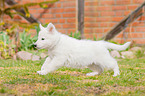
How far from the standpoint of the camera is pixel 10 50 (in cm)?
669

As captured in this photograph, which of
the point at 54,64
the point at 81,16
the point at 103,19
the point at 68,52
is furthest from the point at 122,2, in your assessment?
the point at 54,64

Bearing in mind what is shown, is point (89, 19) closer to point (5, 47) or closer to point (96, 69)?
point (5, 47)

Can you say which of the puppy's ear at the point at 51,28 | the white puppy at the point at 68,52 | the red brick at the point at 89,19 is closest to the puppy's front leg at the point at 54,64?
the white puppy at the point at 68,52

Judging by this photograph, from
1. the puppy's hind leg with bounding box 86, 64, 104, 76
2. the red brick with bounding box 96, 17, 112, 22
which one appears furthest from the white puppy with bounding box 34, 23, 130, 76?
the red brick with bounding box 96, 17, 112, 22

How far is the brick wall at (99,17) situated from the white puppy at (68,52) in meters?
4.36

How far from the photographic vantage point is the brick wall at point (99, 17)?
8102 mm

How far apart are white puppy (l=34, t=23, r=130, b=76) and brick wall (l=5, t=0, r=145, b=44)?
4.36 meters

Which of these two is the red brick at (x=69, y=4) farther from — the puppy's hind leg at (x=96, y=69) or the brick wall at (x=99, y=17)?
the puppy's hind leg at (x=96, y=69)

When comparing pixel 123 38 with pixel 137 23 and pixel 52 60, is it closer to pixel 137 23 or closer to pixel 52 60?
pixel 137 23

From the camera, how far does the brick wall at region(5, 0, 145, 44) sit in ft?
26.6

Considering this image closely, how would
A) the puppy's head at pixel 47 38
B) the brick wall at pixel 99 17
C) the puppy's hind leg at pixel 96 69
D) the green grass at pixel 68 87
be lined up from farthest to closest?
the brick wall at pixel 99 17, the puppy's hind leg at pixel 96 69, the puppy's head at pixel 47 38, the green grass at pixel 68 87

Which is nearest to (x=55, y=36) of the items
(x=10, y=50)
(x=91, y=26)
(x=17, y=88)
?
(x=17, y=88)

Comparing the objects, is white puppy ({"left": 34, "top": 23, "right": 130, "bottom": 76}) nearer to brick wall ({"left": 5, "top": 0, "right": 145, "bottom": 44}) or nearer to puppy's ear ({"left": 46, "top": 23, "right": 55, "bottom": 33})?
puppy's ear ({"left": 46, "top": 23, "right": 55, "bottom": 33})

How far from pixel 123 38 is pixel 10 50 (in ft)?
13.0
